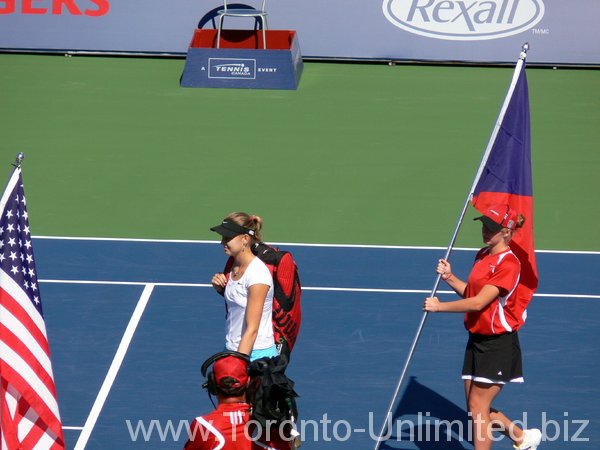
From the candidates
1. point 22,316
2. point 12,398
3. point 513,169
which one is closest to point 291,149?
point 513,169

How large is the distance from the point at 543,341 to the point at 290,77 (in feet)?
28.9

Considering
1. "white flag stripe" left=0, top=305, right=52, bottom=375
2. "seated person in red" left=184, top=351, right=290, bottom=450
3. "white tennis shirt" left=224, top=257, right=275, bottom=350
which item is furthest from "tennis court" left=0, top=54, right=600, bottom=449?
"seated person in red" left=184, top=351, right=290, bottom=450

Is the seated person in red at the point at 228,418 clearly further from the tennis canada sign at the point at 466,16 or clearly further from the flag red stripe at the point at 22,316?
the tennis canada sign at the point at 466,16

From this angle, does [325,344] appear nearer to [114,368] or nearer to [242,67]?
[114,368]

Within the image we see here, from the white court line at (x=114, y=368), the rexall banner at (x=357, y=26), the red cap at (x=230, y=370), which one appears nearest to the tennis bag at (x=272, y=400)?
the red cap at (x=230, y=370)

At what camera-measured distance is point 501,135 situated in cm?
814

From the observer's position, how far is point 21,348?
635 centimetres

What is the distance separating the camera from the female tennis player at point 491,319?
7613 mm

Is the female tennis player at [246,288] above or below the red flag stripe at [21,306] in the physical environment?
above

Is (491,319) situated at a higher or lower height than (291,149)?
lower

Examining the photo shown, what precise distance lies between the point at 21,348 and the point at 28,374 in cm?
16

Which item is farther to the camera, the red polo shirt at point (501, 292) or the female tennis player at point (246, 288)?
the red polo shirt at point (501, 292)

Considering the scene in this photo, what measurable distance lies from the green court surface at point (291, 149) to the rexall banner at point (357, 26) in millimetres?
319

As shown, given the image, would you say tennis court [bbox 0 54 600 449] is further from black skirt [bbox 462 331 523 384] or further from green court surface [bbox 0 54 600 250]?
black skirt [bbox 462 331 523 384]
